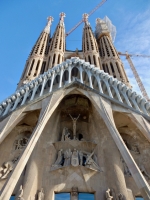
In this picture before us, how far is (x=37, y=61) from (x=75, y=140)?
1083 centimetres

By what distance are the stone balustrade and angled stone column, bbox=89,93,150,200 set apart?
86 cm

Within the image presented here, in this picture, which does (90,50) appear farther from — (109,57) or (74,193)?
(74,193)

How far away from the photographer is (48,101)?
9922 mm

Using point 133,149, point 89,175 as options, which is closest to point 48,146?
point 89,175

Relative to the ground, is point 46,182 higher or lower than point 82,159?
lower

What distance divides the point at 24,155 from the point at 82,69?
6826 millimetres

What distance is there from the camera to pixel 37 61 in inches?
735

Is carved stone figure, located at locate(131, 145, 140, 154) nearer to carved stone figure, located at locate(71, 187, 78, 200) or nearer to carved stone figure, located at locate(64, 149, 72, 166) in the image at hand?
carved stone figure, located at locate(64, 149, 72, 166)

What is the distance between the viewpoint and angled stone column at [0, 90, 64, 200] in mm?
5941

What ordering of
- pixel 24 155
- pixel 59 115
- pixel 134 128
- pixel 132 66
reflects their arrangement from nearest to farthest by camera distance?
1. pixel 24 155
2. pixel 134 128
3. pixel 59 115
4. pixel 132 66

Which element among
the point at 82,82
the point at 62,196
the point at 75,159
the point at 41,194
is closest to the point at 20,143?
the point at 75,159

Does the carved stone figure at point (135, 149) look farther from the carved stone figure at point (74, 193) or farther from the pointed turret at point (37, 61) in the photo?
the pointed turret at point (37, 61)

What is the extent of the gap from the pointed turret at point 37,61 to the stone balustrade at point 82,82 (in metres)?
3.59

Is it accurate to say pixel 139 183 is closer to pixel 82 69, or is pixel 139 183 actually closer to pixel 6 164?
pixel 6 164
